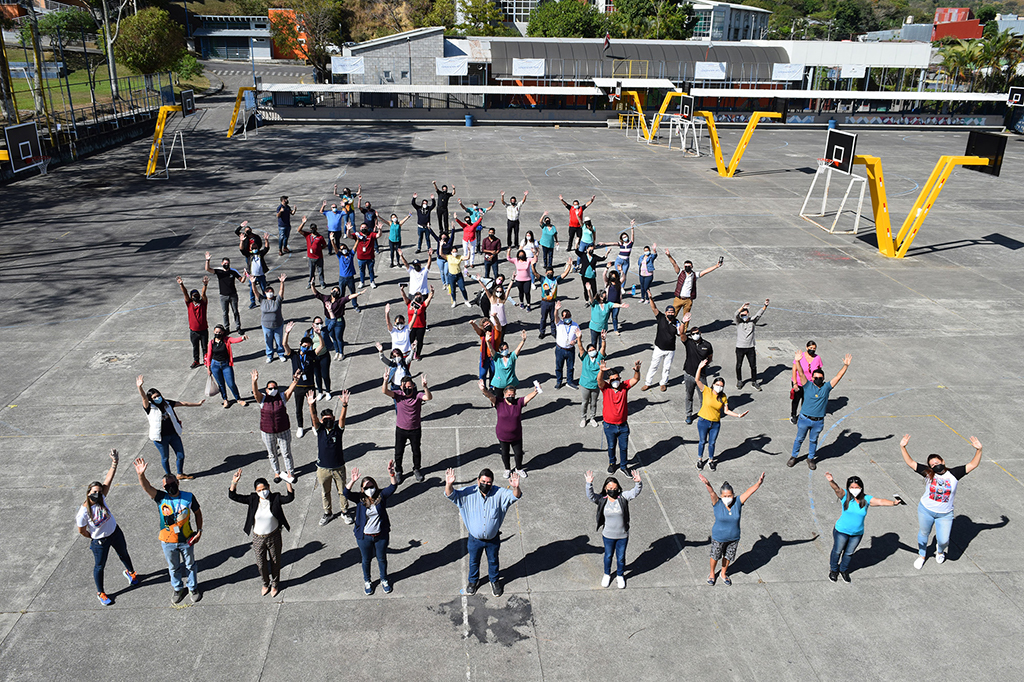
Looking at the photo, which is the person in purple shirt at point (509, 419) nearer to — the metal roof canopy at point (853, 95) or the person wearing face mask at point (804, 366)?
the person wearing face mask at point (804, 366)

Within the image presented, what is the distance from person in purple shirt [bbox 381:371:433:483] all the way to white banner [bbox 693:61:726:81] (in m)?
64.9

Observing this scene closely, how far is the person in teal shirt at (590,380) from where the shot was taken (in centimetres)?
1233

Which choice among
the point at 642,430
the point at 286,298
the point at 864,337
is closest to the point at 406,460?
the point at 642,430

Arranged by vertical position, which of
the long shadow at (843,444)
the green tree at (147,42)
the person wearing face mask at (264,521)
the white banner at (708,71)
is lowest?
the long shadow at (843,444)

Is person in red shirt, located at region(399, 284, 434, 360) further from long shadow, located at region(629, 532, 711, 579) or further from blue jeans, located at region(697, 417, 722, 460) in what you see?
long shadow, located at region(629, 532, 711, 579)

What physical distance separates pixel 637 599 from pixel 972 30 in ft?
511

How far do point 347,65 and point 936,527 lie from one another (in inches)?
2522

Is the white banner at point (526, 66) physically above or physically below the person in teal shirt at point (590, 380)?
above

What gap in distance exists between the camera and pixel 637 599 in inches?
350

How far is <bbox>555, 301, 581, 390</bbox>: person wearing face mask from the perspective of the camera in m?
13.5

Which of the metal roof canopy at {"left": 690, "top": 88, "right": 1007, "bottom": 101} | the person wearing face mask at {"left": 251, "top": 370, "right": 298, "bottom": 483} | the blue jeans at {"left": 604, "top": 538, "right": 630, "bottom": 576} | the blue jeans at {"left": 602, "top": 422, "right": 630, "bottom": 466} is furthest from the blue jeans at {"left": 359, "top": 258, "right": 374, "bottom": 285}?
the metal roof canopy at {"left": 690, "top": 88, "right": 1007, "bottom": 101}

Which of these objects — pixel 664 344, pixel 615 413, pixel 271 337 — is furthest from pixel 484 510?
pixel 271 337

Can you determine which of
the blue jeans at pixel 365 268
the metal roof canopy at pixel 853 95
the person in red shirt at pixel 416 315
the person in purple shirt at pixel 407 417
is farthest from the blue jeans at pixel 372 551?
the metal roof canopy at pixel 853 95

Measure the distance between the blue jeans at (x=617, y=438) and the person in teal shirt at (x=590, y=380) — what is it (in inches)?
53.0
